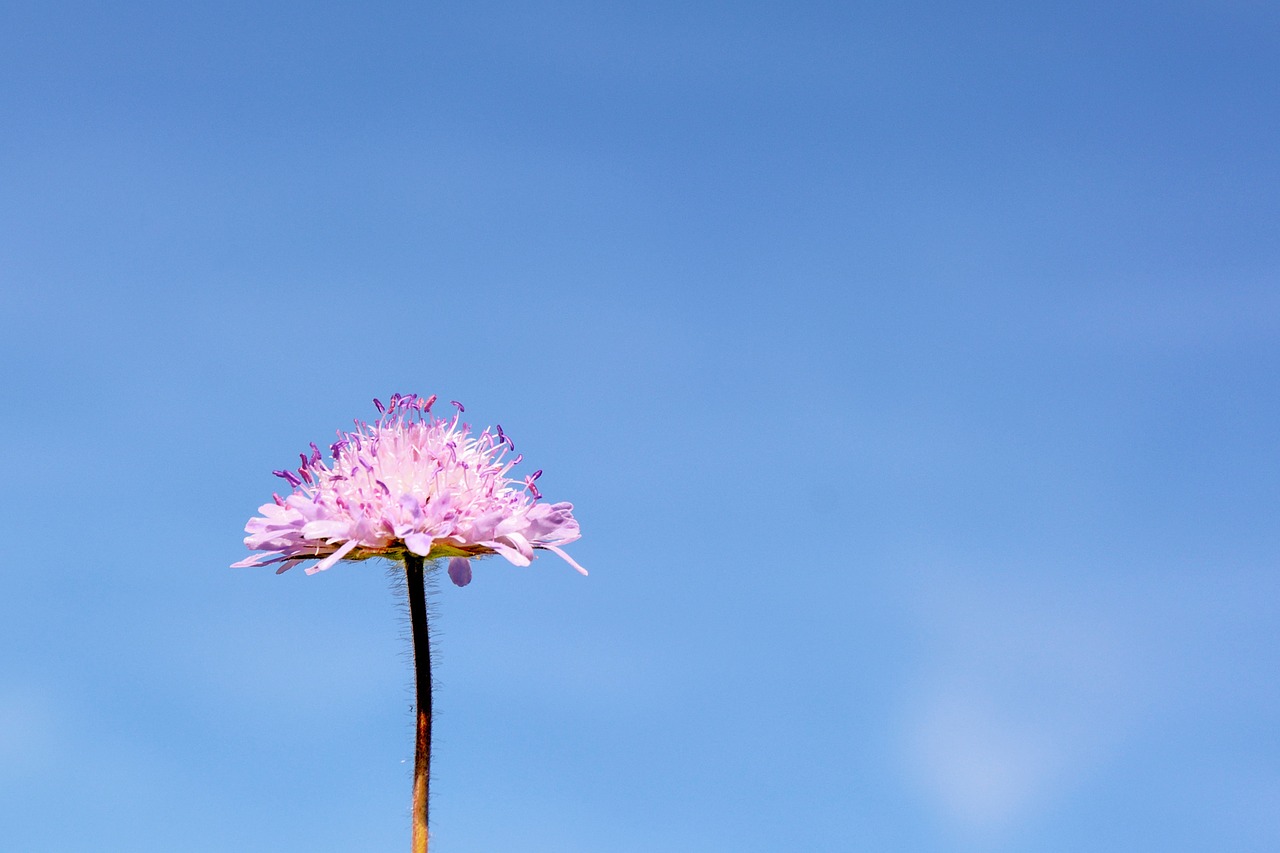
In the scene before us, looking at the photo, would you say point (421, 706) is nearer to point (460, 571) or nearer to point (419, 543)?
point (419, 543)


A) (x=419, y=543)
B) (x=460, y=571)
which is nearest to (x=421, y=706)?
(x=419, y=543)

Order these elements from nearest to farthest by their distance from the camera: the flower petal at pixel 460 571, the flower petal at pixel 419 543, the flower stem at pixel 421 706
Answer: the flower stem at pixel 421 706 → the flower petal at pixel 419 543 → the flower petal at pixel 460 571

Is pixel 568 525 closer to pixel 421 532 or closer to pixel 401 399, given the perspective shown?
pixel 421 532

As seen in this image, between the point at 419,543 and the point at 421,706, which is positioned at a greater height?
the point at 419,543

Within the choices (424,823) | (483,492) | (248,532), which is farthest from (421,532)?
(424,823)

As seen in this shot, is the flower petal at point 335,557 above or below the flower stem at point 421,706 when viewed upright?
above
